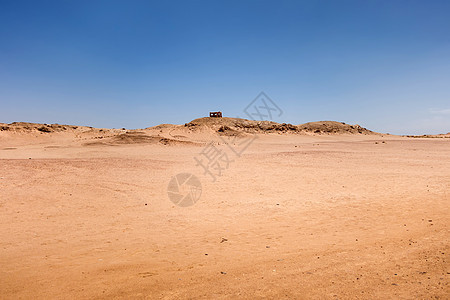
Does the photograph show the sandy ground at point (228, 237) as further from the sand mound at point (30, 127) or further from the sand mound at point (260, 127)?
the sand mound at point (260, 127)

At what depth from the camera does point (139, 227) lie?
6.36m

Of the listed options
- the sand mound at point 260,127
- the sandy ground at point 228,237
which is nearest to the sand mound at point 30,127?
the sand mound at point 260,127

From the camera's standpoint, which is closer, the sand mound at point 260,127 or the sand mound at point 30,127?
the sand mound at point 30,127

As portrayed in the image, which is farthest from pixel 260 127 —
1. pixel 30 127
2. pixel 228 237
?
pixel 228 237

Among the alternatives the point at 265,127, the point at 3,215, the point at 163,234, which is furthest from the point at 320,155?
the point at 265,127

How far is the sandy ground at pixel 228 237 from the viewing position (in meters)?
3.77

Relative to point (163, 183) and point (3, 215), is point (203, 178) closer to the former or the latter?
point (163, 183)

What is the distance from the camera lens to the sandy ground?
3771 millimetres

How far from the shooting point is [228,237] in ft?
19.0

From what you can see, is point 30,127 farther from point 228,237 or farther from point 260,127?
point 228,237

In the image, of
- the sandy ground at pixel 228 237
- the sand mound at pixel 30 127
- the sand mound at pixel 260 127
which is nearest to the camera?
the sandy ground at pixel 228 237

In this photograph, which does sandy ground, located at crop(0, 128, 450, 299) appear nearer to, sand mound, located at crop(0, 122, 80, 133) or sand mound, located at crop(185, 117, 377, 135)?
sand mound, located at crop(0, 122, 80, 133)

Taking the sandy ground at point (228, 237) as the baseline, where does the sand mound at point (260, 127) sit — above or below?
above

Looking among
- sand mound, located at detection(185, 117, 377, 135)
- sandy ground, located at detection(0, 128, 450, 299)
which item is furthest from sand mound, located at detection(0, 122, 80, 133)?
sandy ground, located at detection(0, 128, 450, 299)
